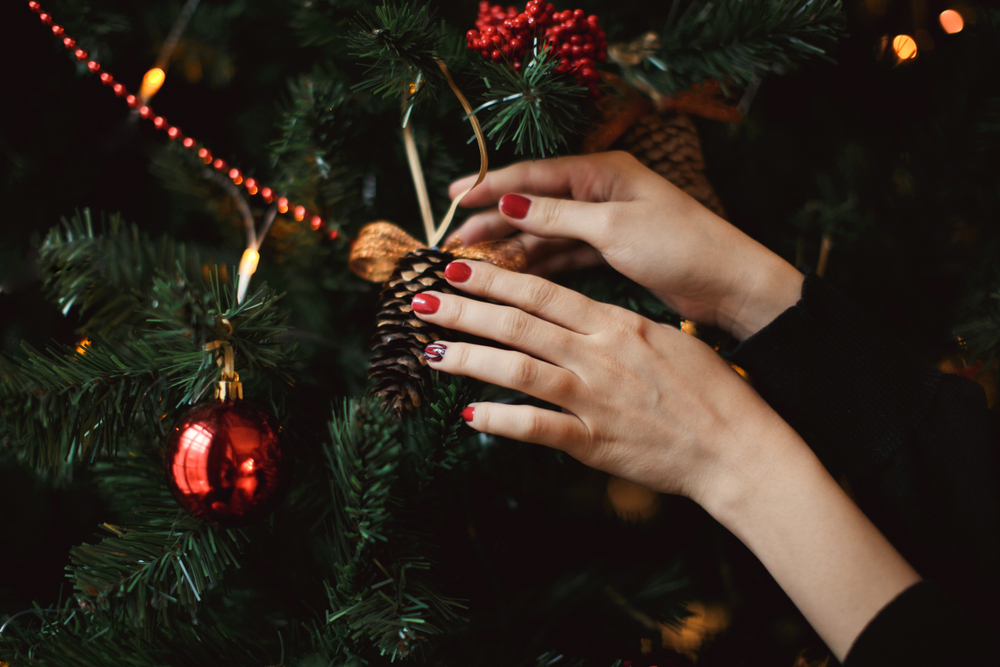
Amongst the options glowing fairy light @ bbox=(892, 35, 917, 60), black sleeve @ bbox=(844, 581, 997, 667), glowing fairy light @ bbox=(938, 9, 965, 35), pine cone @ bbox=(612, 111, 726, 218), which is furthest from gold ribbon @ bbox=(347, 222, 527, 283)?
glowing fairy light @ bbox=(938, 9, 965, 35)

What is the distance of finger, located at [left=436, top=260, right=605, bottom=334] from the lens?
0.54 m

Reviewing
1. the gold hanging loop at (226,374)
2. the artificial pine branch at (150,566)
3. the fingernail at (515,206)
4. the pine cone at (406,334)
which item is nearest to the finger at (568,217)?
the fingernail at (515,206)

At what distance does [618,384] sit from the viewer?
1.83ft

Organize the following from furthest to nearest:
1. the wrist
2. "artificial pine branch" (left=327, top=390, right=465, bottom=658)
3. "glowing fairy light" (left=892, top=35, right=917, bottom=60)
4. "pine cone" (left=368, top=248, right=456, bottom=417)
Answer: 1. "glowing fairy light" (left=892, top=35, right=917, bottom=60)
2. the wrist
3. "pine cone" (left=368, top=248, right=456, bottom=417)
4. "artificial pine branch" (left=327, top=390, right=465, bottom=658)

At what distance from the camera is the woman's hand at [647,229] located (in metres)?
0.57

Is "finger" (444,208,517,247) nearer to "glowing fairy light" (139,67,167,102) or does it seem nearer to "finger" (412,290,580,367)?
"finger" (412,290,580,367)

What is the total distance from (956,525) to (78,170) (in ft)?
4.09

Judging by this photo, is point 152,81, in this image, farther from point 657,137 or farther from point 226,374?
point 657,137

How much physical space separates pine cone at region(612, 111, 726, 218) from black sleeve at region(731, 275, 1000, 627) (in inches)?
7.6

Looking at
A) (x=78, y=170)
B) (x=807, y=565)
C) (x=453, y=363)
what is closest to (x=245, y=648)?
(x=453, y=363)

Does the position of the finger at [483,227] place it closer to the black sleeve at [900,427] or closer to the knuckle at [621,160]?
the knuckle at [621,160]

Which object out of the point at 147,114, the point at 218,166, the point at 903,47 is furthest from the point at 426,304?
the point at 903,47

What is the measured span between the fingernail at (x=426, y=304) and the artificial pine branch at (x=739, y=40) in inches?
14.0

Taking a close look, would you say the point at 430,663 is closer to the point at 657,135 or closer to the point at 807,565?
the point at 807,565
